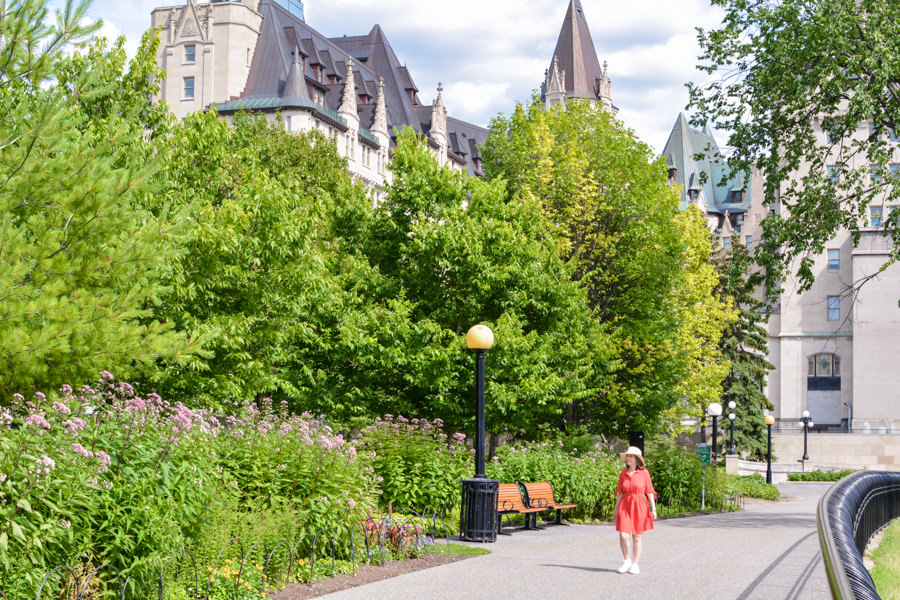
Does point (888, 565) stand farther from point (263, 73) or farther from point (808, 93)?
point (263, 73)

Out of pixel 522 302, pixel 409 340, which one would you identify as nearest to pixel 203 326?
pixel 409 340

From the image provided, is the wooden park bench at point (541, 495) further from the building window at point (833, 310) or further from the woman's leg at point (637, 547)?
the building window at point (833, 310)

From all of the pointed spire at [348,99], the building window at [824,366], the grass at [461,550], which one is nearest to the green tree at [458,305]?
the grass at [461,550]

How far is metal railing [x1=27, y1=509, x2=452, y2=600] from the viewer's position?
7.70m

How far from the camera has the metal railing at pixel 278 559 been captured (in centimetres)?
770

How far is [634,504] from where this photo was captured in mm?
11633

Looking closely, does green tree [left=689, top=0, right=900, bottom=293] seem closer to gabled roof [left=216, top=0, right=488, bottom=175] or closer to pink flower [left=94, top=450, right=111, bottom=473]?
pink flower [left=94, top=450, right=111, bottom=473]

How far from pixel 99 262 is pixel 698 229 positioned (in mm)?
Result: 31362

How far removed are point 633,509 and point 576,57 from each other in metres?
90.9

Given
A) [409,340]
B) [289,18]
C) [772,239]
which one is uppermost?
[289,18]

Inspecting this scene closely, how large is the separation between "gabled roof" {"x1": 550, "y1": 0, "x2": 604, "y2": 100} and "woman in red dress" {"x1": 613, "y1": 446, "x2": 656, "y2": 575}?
87186 millimetres

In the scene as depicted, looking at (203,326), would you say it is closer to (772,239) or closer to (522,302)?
(522,302)

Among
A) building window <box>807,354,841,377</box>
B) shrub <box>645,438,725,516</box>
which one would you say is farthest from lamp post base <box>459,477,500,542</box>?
building window <box>807,354,841,377</box>

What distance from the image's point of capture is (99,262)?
10445 mm
